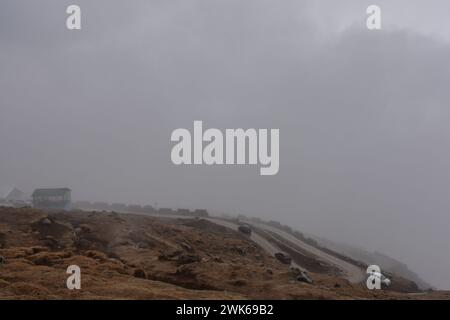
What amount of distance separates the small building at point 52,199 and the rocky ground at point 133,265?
21782 millimetres

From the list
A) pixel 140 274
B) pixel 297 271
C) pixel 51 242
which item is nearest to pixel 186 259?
pixel 140 274

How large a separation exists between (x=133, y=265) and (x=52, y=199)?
56.8 m

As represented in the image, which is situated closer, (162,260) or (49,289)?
(49,289)

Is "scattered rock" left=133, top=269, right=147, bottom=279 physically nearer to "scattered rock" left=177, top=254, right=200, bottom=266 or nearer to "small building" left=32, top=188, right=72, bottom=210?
"scattered rock" left=177, top=254, right=200, bottom=266

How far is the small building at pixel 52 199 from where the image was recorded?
301 feet

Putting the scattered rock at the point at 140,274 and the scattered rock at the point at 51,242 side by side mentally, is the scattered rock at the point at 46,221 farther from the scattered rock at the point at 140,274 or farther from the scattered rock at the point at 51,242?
the scattered rock at the point at 140,274

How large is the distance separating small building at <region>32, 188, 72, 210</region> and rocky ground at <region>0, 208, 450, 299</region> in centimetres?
2178

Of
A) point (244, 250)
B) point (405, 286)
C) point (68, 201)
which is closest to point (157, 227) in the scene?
point (244, 250)

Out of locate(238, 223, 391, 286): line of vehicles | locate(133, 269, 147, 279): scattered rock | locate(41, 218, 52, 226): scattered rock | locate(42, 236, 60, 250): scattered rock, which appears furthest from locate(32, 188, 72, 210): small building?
locate(133, 269, 147, 279): scattered rock

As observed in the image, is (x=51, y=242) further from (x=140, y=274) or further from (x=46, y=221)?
(x=140, y=274)

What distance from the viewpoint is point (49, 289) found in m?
30.2

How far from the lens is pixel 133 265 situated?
1764 inches
